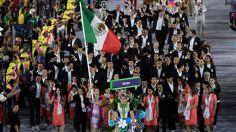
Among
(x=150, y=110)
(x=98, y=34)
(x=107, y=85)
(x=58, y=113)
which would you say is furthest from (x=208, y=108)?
(x=58, y=113)

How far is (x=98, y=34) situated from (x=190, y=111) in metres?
3.42

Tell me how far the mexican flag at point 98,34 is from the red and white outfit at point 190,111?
2.60 meters

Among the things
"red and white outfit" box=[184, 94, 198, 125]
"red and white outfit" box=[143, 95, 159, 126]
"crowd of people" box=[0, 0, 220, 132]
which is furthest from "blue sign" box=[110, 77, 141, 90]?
"red and white outfit" box=[184, 94, 198, 125]

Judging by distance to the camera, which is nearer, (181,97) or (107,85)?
(181,97)

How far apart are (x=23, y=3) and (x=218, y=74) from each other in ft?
37.6

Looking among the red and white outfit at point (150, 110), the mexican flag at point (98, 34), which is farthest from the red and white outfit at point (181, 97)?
the mexican flag at point (98, 34)

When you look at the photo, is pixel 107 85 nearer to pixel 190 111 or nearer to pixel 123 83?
pixel 190 111

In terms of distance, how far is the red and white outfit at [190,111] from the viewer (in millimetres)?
34344

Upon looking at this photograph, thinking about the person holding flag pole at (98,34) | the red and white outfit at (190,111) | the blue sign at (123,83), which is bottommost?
the red and white outfit at (190,111)

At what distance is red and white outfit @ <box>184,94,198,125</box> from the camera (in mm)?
34344

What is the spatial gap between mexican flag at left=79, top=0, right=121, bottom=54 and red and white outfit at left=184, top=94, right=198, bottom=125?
2.60 metres

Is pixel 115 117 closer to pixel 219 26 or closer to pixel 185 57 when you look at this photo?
pixel 185 57

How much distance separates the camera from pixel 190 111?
113 ft

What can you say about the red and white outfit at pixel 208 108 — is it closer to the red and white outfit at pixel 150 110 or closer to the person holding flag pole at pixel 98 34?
the red and white outfit at pixel 150 110
